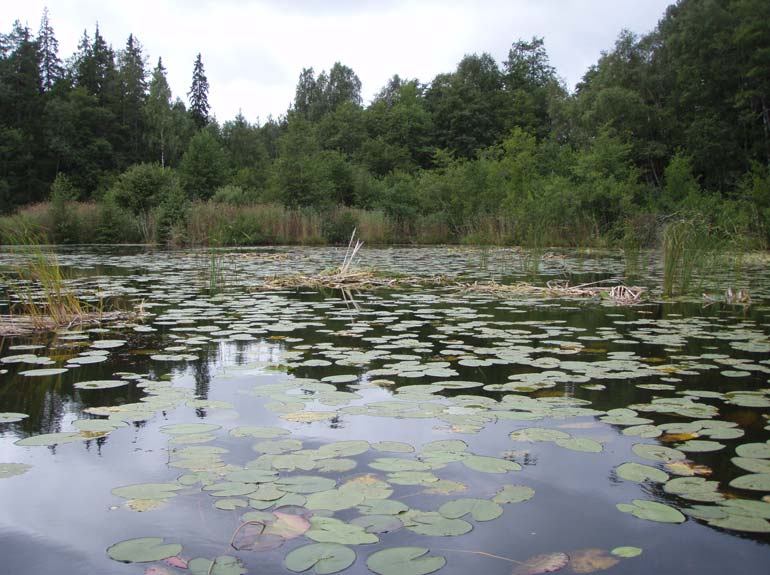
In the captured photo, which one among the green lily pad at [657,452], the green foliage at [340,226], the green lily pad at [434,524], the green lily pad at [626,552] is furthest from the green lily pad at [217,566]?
the green foliage at [340,226]

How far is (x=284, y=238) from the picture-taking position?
19141 millimetres

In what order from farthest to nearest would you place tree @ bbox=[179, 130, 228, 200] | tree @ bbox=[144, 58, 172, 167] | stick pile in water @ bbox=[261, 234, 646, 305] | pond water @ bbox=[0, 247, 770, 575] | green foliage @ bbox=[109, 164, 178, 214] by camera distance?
1. tree @ bbox=[144, 58, 172, 167]
2. tree @ bbox=[179, 130, 228, 200]
3. green foliage @ bbox=[109, 164, 178, 214]
4. stick pile in water @ bbox=[261, 234, 646, 305]
5. pond water @ bbox=[0, 247, 770, 575]

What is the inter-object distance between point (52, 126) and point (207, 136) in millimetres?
16512

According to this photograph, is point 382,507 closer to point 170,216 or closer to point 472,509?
point 472,509

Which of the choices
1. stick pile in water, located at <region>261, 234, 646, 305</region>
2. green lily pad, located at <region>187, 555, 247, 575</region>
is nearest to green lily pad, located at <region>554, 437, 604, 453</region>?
green lily pad, located at <region>187, 555, 247, 575</region>

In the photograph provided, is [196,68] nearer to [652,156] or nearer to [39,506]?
[652,156]

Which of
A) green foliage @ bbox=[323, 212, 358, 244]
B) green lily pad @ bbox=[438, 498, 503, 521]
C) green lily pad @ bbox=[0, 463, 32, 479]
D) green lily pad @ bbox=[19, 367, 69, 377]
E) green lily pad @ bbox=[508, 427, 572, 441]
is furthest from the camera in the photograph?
green foliage @ bbox=[323, 212, 358, 244]

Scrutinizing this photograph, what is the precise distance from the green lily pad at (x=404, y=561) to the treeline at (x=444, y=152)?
606 cm

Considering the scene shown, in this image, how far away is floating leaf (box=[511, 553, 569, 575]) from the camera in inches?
47.3

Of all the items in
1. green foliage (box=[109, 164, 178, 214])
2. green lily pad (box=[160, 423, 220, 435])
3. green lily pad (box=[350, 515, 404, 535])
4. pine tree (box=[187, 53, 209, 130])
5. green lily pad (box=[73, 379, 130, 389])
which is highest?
pine tree (box=[187, 53, 209, 130])

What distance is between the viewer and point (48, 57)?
1718 inches

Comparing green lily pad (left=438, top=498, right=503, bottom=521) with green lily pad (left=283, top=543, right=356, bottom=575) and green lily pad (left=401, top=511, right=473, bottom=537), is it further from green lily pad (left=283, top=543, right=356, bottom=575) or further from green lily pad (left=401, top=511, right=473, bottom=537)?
green lily pad (left=283, top=543, right=356, bottom=575)

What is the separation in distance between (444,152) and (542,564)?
102 ft

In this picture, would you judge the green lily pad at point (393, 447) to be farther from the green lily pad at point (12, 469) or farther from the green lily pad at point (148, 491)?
the green lily pad at point (12, 469)
